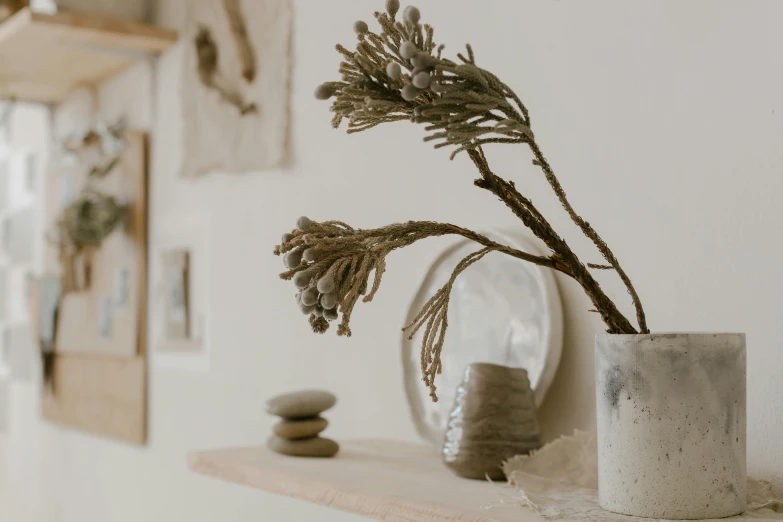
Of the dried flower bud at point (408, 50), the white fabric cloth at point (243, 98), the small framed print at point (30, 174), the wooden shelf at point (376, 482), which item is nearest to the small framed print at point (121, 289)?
the white fabric cloth at point (243, 98)

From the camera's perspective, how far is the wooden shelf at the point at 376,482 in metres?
0.70

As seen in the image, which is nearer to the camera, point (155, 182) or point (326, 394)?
point (326, 394)

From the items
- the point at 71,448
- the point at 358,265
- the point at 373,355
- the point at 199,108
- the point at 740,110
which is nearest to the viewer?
the point at 358,265

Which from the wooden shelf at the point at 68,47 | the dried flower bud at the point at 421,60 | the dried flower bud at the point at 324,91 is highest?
the wooden shelf at the point at 68,47

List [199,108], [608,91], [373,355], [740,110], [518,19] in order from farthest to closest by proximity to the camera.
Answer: [199,108], [373,355], [518,19], [608,91], [740,110]

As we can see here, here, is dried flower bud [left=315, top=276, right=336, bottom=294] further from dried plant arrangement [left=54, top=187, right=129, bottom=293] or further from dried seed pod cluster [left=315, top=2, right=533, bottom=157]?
dried plant arrangement [left=54, top=187, right=129, bottom=293]

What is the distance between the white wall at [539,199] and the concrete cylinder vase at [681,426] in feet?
0.44

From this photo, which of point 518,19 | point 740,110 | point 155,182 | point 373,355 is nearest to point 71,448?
point 155,182

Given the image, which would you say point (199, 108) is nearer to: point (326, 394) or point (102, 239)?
point (102, 239)

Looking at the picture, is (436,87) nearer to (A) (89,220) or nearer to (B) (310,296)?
(B) (310,296)

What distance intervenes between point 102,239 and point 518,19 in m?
1.27

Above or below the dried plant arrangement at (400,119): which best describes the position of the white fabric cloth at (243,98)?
above

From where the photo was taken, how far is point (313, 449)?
1029 millimetres

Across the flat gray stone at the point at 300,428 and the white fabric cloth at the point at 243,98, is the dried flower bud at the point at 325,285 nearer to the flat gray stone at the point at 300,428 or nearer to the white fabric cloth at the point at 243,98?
the flat gray stone at the point at 300,428
